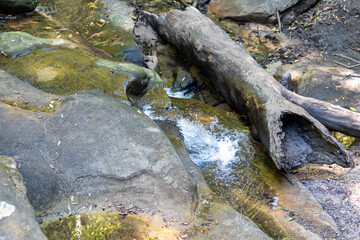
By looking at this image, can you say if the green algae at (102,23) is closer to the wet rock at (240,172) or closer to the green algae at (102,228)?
the wet rock at (240,172)

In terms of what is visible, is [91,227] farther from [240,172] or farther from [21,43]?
[21,43]

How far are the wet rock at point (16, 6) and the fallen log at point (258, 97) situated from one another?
2.96 metres

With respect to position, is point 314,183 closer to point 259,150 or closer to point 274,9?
point 259,150

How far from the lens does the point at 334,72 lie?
6.57 meters

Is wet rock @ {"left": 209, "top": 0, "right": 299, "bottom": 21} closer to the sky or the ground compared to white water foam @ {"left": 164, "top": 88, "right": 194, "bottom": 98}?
closer to the sky

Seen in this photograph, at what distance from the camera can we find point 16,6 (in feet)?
23.3

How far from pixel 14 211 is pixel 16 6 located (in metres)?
5.68

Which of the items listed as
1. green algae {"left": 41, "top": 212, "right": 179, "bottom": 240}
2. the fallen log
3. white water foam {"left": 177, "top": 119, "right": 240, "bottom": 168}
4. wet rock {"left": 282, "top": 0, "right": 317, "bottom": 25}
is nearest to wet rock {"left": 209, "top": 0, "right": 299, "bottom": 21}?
wet rock {"left": 282, "top": 0, "right": 317, "bottom": 25}

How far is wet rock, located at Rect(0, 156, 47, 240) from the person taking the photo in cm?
262

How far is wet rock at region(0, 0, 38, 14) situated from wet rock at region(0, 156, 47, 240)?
5081mm

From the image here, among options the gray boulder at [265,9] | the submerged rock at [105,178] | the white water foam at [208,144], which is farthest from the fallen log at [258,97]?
the gray boulder at [265,9]

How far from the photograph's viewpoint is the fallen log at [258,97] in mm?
4766

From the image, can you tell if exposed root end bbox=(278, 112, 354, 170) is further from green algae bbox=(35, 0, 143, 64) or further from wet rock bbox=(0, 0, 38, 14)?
wet rock bbox=(0, 0, 38, 14)

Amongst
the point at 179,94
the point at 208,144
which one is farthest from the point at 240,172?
the point at 179,94
